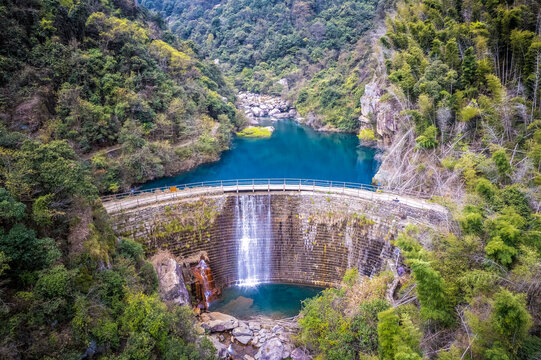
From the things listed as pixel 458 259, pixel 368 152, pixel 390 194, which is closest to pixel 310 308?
pixel 458 259

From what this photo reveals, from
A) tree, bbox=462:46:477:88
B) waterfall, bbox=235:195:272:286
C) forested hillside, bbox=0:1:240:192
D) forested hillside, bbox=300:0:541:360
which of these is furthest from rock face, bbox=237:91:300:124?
waterfall, bbox=235:195:272:286

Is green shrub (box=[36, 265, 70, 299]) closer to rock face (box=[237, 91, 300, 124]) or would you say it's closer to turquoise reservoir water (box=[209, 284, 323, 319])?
turquoise reservoir water (box=[209, 284, 323, 319])

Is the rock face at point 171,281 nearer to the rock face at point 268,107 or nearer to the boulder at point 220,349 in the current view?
the boulder at point 220,349

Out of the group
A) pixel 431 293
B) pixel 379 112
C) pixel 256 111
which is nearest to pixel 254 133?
pixel 256 111

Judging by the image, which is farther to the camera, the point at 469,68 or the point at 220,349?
the point at 469,68

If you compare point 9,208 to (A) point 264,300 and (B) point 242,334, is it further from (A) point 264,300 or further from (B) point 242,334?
(A) point 264,300

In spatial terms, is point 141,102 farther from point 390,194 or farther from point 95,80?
point 390,194
